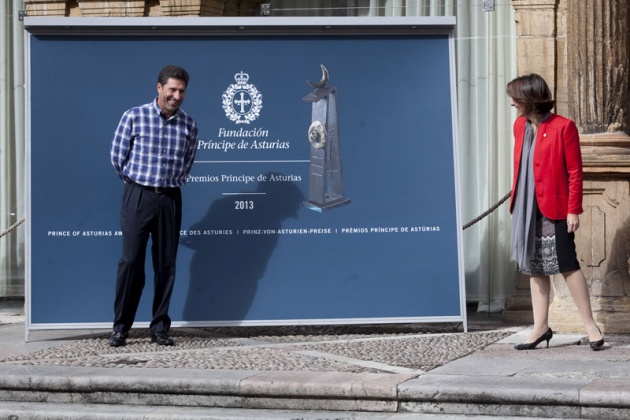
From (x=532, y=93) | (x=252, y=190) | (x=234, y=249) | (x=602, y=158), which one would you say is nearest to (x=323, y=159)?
(x=252, y=190)

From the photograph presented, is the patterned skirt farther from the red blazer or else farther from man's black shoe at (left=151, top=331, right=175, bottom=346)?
man's black shoe at (left=151, top=331, right=175, bottom=346)

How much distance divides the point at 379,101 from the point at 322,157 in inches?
20.9

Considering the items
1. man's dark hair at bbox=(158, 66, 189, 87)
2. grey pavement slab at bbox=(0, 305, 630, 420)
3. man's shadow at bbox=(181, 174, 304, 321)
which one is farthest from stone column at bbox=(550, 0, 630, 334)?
man's dark hair at bbox=(158, 66, 189, 87)

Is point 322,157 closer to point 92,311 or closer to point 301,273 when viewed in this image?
point 301,273

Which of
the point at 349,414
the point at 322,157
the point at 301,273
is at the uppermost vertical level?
the point at 322,157

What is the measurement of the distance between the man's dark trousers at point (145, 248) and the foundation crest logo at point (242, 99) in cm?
66

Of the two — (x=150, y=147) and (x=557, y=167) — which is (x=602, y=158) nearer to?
(x=557, y=167)

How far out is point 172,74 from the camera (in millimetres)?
8695

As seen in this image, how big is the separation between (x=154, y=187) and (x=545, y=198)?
7.73 feet

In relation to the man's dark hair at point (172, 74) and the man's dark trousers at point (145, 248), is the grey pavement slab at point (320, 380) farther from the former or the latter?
the man's dark hair at point (172, 74)

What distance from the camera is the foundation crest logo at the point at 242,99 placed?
9.12m

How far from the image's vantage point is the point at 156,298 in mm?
8883

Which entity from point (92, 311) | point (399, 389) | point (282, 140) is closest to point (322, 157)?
point (282, 140)

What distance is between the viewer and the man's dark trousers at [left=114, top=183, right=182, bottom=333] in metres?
8.75
